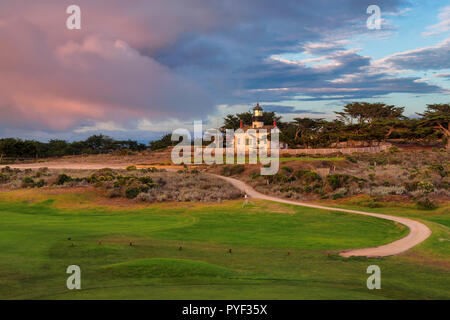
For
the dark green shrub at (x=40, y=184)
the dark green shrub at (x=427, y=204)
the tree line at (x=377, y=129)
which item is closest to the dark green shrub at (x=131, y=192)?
the dark green shrub at (x=40, y=184)

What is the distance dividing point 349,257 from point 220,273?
21.8 feet

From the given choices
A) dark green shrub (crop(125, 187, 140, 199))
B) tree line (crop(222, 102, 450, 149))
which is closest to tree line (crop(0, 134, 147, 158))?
tree line (crop(222, 102, 450, 149))

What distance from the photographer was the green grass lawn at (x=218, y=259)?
925cm

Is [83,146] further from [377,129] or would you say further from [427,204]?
[427,204]

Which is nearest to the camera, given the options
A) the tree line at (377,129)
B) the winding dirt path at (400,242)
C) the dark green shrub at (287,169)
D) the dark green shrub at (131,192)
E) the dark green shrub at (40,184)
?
the winding dirt path at (400,242)

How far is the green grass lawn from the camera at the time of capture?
9250 millimetres

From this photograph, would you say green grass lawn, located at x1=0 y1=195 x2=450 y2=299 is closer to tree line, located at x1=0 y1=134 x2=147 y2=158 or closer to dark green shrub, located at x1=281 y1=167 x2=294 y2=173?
dark green shrub, located at x1=281 y1=167 x2=294 y2=173

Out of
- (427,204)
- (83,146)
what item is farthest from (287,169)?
(83,146)

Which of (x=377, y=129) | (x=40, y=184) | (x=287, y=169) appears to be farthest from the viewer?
(x=377, y=129)

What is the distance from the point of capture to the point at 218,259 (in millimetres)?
14438

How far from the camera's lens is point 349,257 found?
15422 mm

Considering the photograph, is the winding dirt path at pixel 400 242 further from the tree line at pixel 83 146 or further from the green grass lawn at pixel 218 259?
the tree line at pixel 83 146
